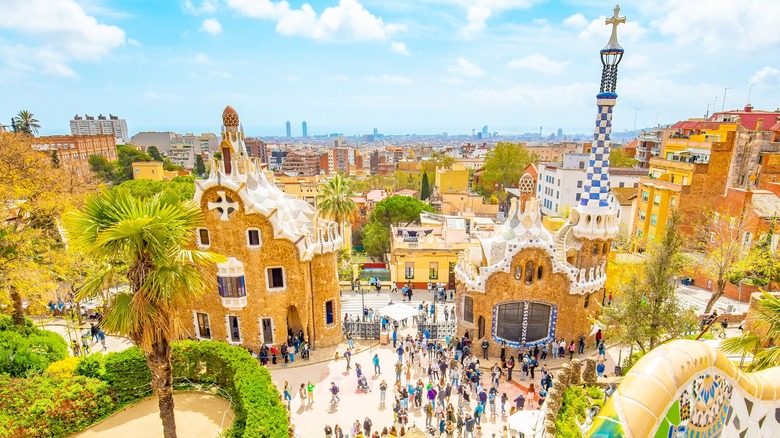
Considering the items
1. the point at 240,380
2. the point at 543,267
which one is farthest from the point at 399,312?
the point at 240,380

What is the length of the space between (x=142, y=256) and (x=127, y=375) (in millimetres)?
9102

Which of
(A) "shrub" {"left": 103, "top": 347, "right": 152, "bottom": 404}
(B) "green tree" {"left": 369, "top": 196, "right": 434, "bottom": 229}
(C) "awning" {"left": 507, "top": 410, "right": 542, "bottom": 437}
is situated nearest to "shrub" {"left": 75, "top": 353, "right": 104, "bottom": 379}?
(A) "shrub" {"left": 103, "top": 347, "right": 152, "bottom": 404}

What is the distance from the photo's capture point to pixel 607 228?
74.6ft

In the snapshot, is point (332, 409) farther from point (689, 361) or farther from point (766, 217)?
point (766, 217)

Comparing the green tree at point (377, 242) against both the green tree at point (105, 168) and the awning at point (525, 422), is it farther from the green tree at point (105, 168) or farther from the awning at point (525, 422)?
the green tree at point (105, 168)

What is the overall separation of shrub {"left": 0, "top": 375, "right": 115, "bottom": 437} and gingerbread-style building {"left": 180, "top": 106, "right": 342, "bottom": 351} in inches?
276

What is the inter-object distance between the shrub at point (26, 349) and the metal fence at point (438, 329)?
679 inches

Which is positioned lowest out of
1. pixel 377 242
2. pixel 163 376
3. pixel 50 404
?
pixel 377 242

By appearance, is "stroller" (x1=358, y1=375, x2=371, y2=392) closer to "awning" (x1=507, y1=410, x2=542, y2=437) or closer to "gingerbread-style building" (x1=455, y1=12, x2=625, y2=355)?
"gingerbread-style building" (x1=455, y1=12, x2=625, y2=355)

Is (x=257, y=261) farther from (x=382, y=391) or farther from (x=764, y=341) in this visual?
(x=764, y=341)

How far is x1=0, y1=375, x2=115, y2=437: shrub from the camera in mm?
14172

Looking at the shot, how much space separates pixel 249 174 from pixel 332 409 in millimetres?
11794

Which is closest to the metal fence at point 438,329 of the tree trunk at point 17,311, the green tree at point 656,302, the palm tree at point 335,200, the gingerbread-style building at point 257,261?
the gingerbread-style building at point 257,261

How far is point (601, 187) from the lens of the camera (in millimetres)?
22703
